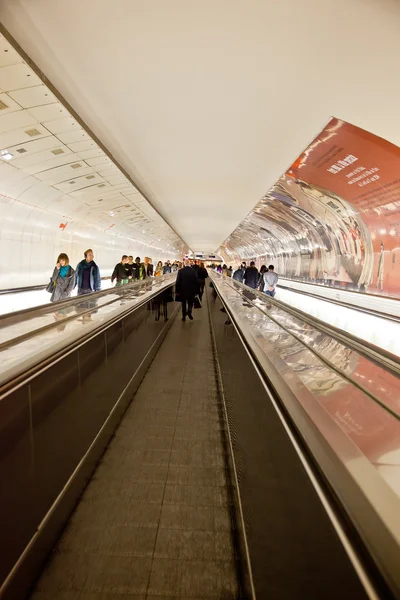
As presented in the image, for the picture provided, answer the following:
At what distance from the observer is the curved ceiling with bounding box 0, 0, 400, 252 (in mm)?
4070

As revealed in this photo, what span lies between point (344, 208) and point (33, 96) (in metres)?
9.51

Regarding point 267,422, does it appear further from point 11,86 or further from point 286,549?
point 11,86

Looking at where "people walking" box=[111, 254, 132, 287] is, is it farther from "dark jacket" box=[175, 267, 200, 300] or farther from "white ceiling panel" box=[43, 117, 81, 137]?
"white ceiling panel" box=[43, 117, 81, 137]

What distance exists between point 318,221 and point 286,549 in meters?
14.7

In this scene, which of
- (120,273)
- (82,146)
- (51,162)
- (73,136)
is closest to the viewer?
(73,136)

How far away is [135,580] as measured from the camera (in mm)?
2141

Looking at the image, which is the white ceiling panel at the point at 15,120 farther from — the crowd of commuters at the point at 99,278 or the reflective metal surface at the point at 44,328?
the reflective metal surface at the point at 44,328

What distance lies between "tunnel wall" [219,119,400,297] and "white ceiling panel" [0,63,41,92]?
4902 millimetres

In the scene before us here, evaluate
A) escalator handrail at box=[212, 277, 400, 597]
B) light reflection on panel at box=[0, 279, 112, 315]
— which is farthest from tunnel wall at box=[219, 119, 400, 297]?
light reflection on panel at box=[0, 279, 112, 315]

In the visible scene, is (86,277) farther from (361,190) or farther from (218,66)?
(361,190)

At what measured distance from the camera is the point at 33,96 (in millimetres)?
5039

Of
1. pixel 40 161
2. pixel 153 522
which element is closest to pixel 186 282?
pixel 40 161

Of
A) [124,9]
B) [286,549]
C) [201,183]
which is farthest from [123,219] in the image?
[286,549]

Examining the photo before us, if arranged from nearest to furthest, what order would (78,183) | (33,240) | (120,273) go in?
(78,183) → (120,273) → (33,240)
